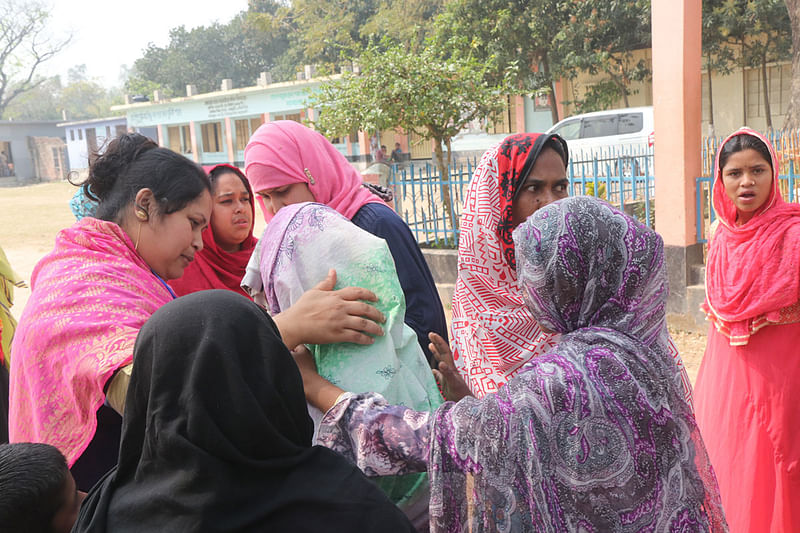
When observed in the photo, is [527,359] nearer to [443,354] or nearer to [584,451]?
[443,354]

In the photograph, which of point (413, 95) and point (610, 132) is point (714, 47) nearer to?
point (610, 132)

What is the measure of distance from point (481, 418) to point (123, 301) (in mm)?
915

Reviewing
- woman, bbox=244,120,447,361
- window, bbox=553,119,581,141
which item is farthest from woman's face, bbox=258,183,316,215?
window, bbox=553,119,581,141

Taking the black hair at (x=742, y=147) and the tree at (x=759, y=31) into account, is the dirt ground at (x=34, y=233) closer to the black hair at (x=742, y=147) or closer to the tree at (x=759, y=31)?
the black hair at (x=742, y=147)

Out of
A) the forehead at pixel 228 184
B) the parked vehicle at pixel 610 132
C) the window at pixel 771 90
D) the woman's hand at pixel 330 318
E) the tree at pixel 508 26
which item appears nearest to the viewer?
the woman's hand at pixel 330 318

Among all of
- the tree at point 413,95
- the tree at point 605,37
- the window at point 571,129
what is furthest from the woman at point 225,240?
the tree at point 605,37

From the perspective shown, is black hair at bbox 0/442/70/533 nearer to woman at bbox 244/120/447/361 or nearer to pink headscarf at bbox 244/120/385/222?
woman at bbox 244/120/447/361

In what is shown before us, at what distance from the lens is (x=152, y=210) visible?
189 cm

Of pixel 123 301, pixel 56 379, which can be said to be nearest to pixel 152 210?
pixel 123 301

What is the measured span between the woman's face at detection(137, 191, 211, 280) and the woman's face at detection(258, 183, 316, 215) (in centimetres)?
55

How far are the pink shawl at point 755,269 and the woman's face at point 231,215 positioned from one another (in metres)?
2.30

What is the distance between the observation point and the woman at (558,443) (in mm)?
1339

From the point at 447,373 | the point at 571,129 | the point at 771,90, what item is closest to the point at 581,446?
the point at 447,373

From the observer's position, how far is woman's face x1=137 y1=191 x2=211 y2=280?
188 centimetres
